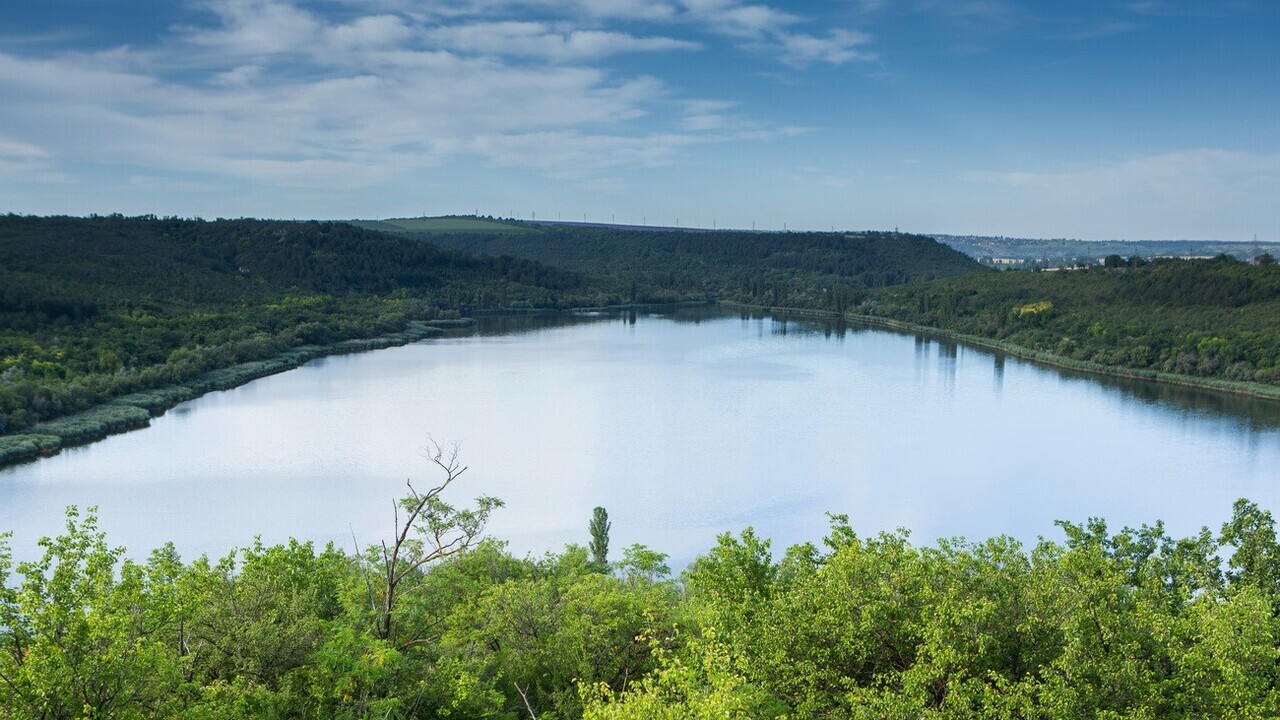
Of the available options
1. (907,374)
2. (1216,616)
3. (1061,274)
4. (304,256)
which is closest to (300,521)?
(1216,616)

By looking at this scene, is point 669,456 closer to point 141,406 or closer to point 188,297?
point 141,406

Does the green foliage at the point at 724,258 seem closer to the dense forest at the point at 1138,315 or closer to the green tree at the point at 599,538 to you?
the dense forest at the point at 1138,315

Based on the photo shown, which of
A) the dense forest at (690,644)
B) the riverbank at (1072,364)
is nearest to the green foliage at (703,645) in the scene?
the dense forest at (690,644)

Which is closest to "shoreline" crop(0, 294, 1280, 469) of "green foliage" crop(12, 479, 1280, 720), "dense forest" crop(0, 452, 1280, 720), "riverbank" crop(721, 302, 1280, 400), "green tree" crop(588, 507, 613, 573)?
"riverbank" crop(721, 302, 1280, 400)

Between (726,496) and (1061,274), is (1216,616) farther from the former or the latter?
(1061,274)

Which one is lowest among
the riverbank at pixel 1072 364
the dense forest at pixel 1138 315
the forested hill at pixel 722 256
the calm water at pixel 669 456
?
the calm water at pixel 669 456
